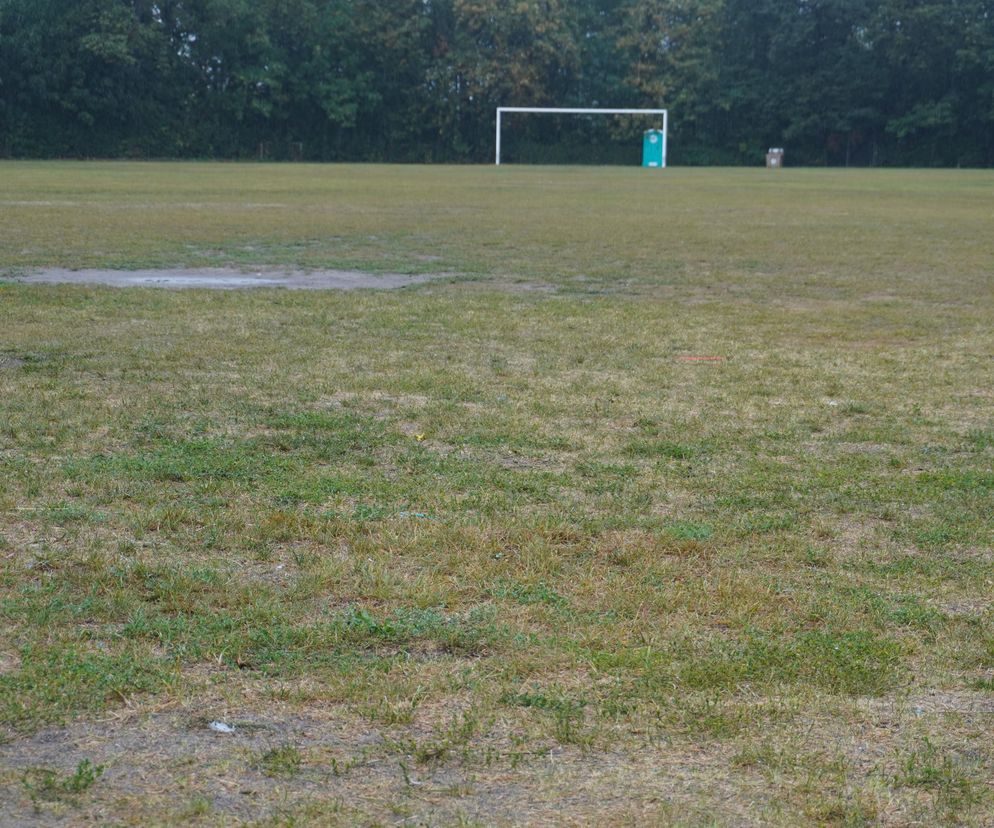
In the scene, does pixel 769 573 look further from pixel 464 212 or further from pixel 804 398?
pixel 464 212

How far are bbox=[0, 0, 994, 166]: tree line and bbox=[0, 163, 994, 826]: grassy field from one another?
204 ft

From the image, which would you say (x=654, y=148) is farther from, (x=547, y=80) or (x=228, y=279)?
(x=228, y=279)

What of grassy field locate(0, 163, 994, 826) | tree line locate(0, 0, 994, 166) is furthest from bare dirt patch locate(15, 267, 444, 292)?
tree line locate(0, 0, 994, 166)

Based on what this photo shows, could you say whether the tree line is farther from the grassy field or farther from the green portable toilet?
the grassy field

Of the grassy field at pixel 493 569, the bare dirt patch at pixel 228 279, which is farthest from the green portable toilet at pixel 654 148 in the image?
the grassy field at pixel 493 569

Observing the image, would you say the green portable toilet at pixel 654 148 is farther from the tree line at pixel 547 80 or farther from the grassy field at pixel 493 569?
the grassy field at pixel 493 569

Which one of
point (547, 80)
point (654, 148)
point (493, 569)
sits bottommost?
point (493, 569)

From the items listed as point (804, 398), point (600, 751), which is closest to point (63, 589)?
point (600, 751)

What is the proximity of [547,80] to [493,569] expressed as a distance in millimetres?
72942

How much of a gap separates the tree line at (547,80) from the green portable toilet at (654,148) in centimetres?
369

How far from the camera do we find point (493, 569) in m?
4.13

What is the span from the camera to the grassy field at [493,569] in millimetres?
2822

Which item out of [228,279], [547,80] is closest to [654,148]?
[547,80]

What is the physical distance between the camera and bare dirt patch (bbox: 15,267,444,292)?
12.1 metres
